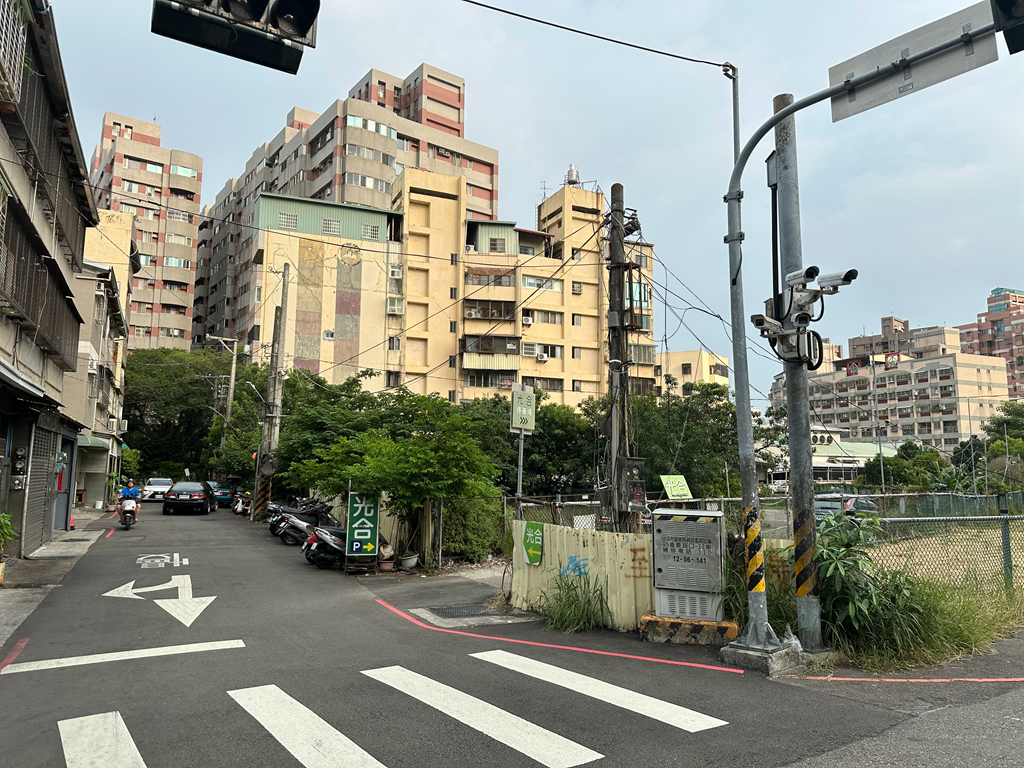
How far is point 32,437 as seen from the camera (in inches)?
674

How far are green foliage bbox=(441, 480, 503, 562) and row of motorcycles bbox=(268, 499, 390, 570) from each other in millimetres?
1594

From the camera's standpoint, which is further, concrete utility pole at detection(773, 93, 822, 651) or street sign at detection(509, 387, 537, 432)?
street sign at detection(509, 387, 537, 432)

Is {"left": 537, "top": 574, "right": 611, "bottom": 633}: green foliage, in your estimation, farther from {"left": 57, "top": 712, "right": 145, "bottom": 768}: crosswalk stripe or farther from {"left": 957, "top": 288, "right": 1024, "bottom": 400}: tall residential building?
{"left": 957, "top": 288, "right": 1024, "bottom": 400}: tall residential building

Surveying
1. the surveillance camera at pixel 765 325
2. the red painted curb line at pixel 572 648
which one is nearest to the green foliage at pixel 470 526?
the red painted curb line at pixel 572 648

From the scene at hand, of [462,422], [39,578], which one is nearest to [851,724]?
[462,422]

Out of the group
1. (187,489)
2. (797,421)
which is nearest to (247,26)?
(797,421)

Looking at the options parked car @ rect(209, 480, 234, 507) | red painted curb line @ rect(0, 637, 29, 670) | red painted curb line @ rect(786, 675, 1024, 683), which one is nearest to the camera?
red painted curb line @ rect(786, 675, 1024, 683)

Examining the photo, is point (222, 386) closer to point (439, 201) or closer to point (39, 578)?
point (439, 201)

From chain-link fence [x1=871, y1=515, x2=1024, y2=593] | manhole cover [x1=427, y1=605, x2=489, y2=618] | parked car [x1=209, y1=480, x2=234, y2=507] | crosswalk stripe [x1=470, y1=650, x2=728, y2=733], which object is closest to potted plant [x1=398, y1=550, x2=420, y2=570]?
manhole cover [x1=427, y1=605, x2=489, y2=618]

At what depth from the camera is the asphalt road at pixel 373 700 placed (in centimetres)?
518

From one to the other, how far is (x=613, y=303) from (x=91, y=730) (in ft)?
38.3

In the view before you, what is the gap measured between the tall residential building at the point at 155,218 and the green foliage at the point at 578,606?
245 feet

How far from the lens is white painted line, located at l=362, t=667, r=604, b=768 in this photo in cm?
506

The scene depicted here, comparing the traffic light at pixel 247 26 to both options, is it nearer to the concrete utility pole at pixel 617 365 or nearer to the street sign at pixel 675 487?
the concrete utility pole at pixel 617 365
